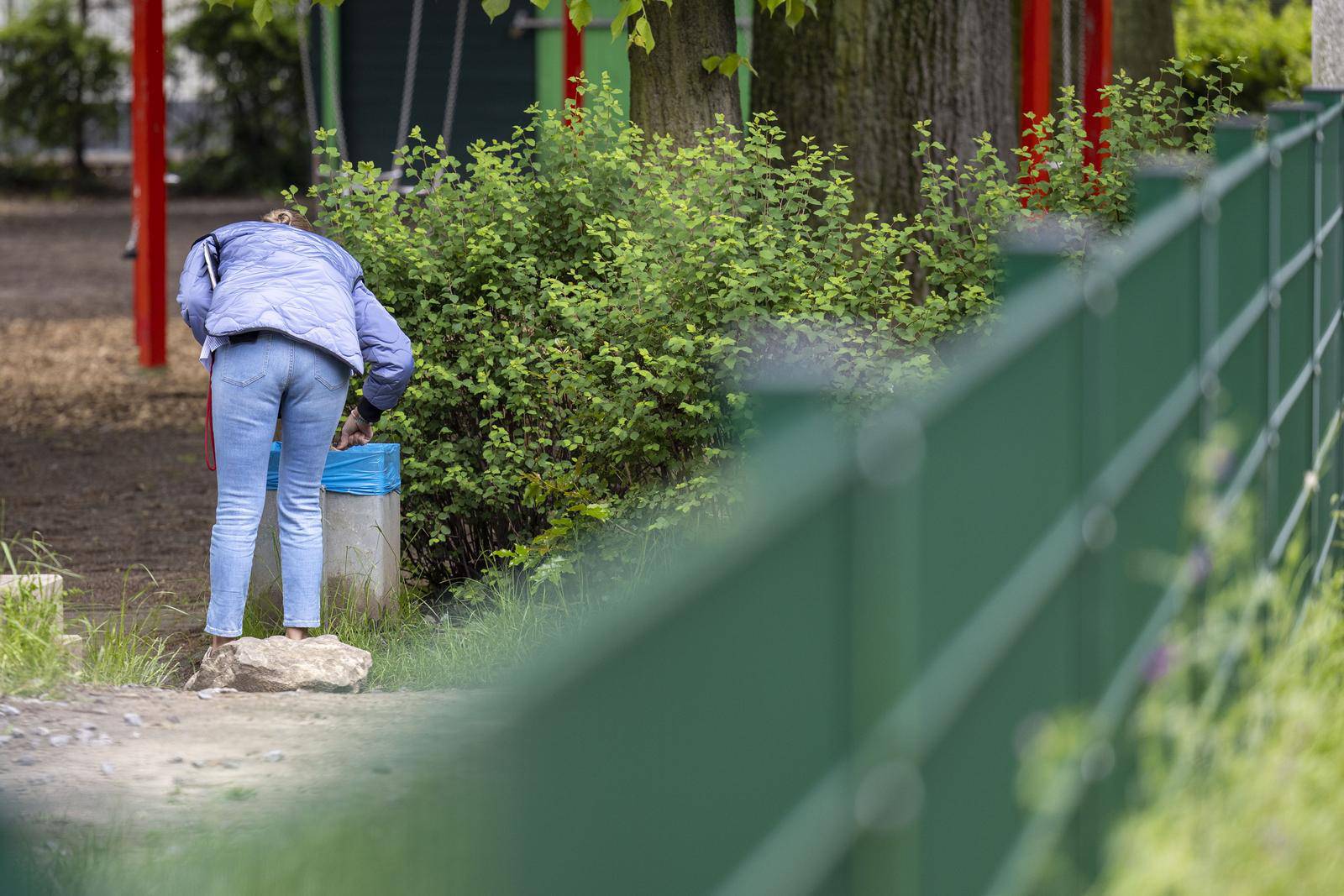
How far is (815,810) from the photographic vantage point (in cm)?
144

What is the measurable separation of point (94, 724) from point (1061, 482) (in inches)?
132

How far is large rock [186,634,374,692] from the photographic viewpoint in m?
5.48

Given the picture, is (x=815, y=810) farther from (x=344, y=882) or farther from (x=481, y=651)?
(x=481, y=651)

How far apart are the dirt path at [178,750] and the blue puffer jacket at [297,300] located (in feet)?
3.55

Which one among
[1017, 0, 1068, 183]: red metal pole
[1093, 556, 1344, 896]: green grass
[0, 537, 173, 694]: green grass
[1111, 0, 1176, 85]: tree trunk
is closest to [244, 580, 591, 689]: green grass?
[0, 537, 173, 694]: green grass

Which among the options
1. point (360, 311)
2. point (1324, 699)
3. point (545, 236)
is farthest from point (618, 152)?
point (1324, 699)

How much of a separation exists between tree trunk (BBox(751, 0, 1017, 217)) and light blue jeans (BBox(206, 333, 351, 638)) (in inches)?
135

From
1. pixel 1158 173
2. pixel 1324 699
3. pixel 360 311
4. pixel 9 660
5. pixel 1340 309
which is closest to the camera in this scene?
pixel 1158 173

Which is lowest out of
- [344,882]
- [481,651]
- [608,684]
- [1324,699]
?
[481,651]

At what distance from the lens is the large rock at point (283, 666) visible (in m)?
5.48

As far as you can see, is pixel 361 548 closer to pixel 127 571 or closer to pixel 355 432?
pixel 355 432

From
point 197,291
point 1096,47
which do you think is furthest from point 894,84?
point 1096,47

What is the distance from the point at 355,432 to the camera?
6.28 metres

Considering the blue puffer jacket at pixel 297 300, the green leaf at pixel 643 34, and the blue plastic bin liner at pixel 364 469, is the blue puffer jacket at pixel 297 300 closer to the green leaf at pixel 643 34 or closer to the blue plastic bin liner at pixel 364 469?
the blue plastic bin liner at pixel 364 469
